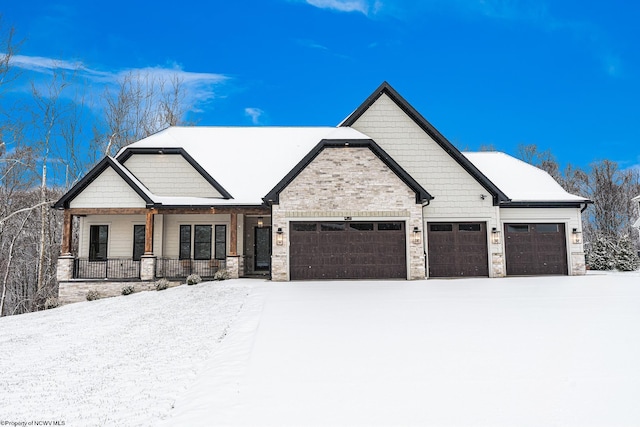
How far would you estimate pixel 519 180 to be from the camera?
64.1ft

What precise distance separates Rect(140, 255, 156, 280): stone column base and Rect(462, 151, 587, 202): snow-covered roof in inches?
623

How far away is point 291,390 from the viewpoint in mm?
4844

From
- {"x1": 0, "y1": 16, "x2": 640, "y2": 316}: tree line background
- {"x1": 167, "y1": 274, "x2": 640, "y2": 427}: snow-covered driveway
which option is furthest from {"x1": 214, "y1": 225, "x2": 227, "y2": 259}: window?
{"x1": 167, "y1": 274, "x2": 640, "y2": 427}: snow-covered driveway

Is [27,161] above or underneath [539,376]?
above

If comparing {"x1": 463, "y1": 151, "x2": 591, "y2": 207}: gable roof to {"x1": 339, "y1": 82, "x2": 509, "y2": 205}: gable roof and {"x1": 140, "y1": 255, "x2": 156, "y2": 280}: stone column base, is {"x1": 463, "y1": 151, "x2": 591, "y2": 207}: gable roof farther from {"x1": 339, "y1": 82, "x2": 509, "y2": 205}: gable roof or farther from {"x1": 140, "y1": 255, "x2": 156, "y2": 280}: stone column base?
{"x1": 140, "y1": 255, "x2": 156, "y2": 280}: stone column base

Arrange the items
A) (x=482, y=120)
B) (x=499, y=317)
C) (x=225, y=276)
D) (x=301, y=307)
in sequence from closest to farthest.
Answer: (x=499, y=317), (x=301, y=307), (x=225, y=276), (x=482, y=120)

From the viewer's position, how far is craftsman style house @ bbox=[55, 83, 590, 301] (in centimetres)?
1617

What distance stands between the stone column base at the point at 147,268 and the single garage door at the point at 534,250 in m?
15.4

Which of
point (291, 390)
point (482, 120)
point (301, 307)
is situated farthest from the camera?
point (482, 120)

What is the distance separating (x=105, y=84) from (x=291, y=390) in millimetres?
30424

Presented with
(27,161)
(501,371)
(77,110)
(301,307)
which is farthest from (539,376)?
(77,110)

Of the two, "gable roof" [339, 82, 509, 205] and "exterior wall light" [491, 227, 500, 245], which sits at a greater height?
"gable roof" [339, 82, 509, 205]

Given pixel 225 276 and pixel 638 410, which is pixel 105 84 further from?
pixel 638 410

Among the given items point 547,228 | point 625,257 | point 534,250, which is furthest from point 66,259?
point 625,257
